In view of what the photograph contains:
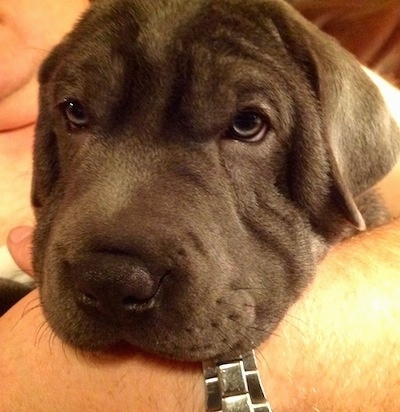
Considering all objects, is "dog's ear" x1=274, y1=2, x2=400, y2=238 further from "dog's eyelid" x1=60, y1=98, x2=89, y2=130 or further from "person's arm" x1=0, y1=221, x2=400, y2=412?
"dog's eyelid" x1=60, y1=98, x2=89, y2=130

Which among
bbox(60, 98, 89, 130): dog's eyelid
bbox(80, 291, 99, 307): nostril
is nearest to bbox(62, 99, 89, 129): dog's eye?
bbox(60, 98, 89, 130): dog's eyelid

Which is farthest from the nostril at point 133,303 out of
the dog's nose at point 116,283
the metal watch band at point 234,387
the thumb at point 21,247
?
the thumb at point 21,247

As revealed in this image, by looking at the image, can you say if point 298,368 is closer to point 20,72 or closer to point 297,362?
point 297,362

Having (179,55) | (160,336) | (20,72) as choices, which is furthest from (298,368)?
(20,72)

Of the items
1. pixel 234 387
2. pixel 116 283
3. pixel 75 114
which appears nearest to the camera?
pixel 116 283

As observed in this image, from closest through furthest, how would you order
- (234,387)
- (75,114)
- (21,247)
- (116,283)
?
(116,283)
(234,387)
(75,114)
(21,247)

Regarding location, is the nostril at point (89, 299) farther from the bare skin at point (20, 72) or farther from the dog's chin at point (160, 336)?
the bare skin at point (20, 72)
